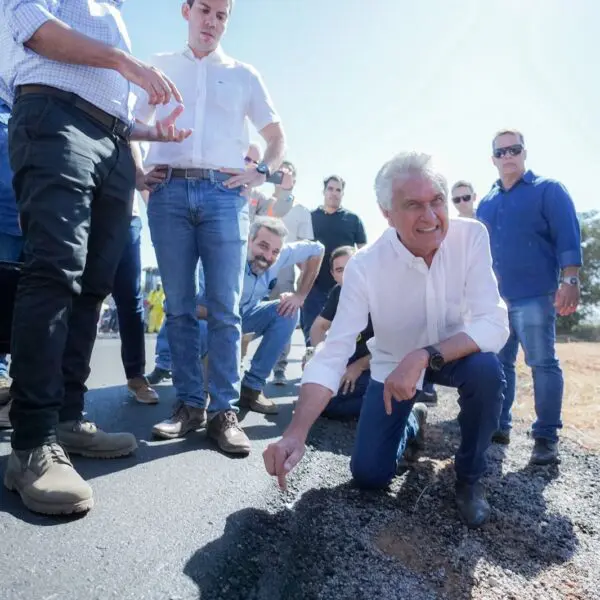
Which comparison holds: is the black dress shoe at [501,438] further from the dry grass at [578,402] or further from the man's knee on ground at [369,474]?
the man's knee on ground at [369,474]

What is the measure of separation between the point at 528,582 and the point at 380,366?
3.43 ft

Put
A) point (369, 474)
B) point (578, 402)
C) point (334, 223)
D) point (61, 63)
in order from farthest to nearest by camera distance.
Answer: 1. point (578, 402)
2. point (334, 223)
3. point (369, 474)
4. point (61, 63)

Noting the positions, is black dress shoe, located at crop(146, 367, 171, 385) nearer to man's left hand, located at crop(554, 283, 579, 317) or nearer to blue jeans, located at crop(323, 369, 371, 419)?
blue jeans, located at crop(323, 369, 371, 419)

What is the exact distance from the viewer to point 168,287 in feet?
8.50

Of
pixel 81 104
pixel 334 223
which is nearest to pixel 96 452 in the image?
pixel 81 104

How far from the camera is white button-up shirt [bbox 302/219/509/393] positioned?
2105mm

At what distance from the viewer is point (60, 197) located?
1.67 metres

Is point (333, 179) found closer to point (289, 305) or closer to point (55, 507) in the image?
point (289, 305)

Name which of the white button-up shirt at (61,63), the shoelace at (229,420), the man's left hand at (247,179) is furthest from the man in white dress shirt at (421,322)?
the white button-up shirt at (61,63)

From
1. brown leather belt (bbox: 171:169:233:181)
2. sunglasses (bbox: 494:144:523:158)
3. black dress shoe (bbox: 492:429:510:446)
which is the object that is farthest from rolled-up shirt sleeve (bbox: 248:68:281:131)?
black dress shoe (bbox: 492:429:510:446)

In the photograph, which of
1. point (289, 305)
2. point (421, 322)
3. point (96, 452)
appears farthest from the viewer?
point (289, 305)

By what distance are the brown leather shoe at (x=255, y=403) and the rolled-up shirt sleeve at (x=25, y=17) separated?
2442 millimetres

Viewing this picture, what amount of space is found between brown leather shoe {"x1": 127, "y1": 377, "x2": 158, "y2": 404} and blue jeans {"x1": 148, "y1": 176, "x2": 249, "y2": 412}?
2.27 feet

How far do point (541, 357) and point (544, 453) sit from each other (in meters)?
0.59
